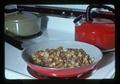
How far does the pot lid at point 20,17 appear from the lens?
0.91 meters

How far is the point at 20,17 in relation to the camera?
0.91 m

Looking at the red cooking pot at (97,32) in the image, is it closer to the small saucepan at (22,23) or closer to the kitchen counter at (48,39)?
the kitchen counter at (48,39)

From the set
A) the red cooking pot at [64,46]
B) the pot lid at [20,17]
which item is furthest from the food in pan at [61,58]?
the pot lid at [20,17]

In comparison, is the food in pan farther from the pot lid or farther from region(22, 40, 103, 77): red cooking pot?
the pot lid

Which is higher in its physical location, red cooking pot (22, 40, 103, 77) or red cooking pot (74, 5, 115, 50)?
→ red cooking pot (74, 5, 115, 50)

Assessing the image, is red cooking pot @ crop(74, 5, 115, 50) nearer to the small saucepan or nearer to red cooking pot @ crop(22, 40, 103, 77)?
red cooking pot @ crop(22, 40, 103, 77)

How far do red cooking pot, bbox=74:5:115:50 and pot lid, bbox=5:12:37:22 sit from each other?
16cm

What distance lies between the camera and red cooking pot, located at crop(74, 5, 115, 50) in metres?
0.90

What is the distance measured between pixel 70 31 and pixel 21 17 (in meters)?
0.18

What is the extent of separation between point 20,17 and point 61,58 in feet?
0.66

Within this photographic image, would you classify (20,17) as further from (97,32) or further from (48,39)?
(97,32)

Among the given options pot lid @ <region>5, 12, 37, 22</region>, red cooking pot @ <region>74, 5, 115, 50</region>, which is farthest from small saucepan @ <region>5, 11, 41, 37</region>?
red cooking pot @ <region>74, 5, 115, 50</region>
